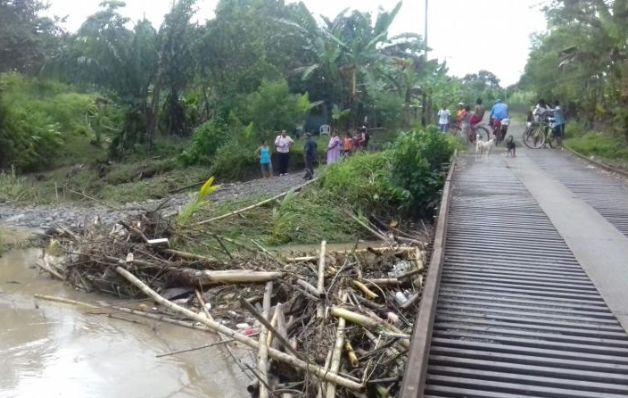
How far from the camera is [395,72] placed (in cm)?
2964

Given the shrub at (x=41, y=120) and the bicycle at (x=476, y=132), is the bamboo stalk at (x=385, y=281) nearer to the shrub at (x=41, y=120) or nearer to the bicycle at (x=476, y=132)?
the bicycle at (x=476, y=132)

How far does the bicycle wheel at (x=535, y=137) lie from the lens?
22969 mm

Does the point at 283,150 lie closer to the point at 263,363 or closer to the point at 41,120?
the point at 41,120

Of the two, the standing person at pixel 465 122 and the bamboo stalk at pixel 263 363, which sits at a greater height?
the standing person at pixel 465 122

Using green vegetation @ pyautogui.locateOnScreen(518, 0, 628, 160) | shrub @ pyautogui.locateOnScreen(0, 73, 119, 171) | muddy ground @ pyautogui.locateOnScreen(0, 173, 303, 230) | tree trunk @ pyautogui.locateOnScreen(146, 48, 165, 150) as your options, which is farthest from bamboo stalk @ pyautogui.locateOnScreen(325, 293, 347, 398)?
shrub @ pyautogui.locateOnScreen(0, 73, 119, 171)

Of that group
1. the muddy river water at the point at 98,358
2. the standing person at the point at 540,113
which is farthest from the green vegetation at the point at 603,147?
the muddy river water at the point at 98,358

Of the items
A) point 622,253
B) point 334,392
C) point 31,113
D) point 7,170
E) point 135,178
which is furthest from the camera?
point 31,113

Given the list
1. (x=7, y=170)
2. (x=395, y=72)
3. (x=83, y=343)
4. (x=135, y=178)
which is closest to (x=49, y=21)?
(x=7, y=170)

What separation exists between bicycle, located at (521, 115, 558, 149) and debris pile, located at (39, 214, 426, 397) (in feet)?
43.7

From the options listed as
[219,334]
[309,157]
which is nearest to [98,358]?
[219,334]

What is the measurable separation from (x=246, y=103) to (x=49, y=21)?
1123 centimetres

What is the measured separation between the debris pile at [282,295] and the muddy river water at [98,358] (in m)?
0.40

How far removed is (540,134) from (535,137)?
0.71 feet

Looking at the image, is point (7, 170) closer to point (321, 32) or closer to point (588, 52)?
point (321, 32)
